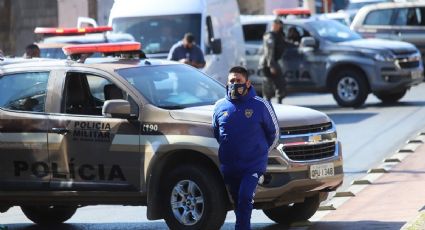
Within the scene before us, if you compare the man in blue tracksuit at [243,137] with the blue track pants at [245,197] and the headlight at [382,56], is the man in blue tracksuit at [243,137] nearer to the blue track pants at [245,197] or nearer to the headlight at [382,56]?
the blue track pants at [245,197]

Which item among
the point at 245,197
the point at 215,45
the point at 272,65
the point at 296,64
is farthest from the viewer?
the point at 296,64

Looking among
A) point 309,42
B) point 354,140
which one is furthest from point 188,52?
point 309,42

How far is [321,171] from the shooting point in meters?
10.6

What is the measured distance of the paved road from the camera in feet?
39.9

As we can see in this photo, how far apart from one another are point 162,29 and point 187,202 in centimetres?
1193

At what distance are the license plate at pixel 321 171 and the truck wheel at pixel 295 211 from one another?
47 centimetres

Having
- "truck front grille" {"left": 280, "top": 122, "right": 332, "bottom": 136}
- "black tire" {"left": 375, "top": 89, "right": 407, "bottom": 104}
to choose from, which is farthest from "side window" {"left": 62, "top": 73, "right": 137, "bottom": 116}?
"black tire" {"left": 375, "top": 89, "right": 407, "bottom": 104}

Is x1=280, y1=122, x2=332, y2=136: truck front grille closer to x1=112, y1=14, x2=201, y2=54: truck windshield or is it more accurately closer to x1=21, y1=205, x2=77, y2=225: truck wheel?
x1=21, y1=205, x2=77, y2=225: truck wheel

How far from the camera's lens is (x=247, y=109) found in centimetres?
A: 968

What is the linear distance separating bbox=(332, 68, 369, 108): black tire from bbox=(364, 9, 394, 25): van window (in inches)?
218

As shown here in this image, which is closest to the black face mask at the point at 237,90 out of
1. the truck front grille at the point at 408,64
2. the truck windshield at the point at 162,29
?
the truck windshield at the point at 162,29

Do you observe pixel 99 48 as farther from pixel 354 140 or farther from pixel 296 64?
pixel 296 64

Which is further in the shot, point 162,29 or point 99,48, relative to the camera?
point 162,29

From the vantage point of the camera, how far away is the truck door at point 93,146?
10.6 meters
